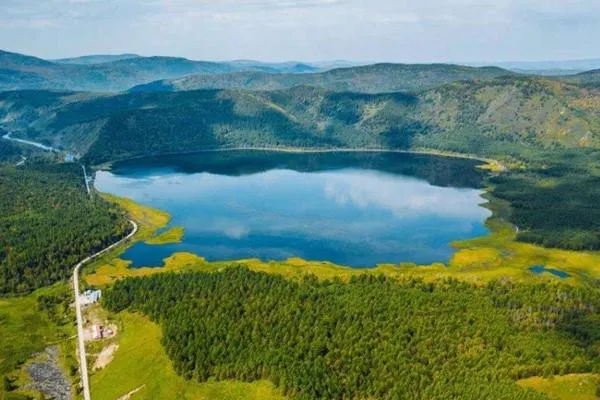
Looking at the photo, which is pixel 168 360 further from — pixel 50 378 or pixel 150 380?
pixel 50 378

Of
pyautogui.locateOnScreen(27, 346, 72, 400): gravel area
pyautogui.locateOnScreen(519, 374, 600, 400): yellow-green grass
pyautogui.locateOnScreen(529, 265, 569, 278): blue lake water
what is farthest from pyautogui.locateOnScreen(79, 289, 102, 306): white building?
pyautogui.locateOnScreen(529, 265, 569, 278): blue lake water

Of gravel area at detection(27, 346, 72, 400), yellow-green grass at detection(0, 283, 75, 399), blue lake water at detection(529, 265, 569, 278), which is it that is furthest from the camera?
blue lake water at detection(529, 265, 569, 278)

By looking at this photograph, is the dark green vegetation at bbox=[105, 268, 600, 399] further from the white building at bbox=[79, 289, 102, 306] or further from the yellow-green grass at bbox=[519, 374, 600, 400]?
the white building at bbox=[79, 289, 102, 306]

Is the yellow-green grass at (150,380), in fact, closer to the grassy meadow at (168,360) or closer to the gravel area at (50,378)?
the grassy meadow at (168,360)

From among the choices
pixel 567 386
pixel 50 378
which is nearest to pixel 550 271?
pixel 567 386

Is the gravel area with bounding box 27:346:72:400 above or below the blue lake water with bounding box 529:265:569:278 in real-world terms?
below

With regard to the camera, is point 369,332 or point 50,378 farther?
point 369,332
